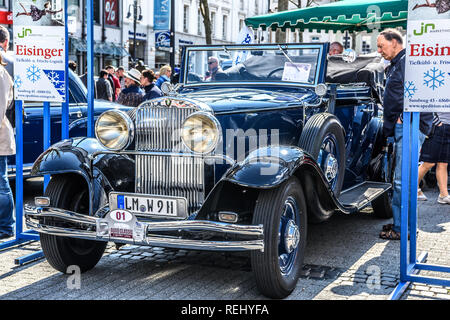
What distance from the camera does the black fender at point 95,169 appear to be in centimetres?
396

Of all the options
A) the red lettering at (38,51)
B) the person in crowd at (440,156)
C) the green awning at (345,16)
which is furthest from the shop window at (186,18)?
the red lettering at (38,51)

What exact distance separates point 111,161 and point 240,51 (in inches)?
74.8

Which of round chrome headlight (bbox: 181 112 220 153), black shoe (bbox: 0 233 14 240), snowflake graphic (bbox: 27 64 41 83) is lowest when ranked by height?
black shoe (bbox: 0 233 14 240)

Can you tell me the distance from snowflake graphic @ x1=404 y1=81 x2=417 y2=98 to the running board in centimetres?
118

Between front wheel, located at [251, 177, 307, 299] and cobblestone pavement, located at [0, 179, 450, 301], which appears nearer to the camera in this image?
front wheel, located at [251, 177, 307, 299]

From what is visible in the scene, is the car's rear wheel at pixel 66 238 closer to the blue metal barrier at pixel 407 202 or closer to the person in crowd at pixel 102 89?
the blue metal barrier at pixel 407 202

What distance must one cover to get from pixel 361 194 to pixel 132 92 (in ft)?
13.7

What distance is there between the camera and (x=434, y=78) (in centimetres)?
369

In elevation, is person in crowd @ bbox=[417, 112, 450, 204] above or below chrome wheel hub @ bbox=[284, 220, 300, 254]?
above

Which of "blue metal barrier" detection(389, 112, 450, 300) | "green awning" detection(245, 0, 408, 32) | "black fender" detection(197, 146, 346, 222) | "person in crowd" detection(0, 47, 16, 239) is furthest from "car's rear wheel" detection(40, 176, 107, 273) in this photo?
"green awning" detection(245, 0, 408, 32)

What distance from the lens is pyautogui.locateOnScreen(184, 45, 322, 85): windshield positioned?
5027mm

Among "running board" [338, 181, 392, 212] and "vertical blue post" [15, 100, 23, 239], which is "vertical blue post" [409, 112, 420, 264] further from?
"vertical blue post" [15, 100, 23, 239]

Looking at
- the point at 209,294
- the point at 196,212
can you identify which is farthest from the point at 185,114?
the point at 209,294
